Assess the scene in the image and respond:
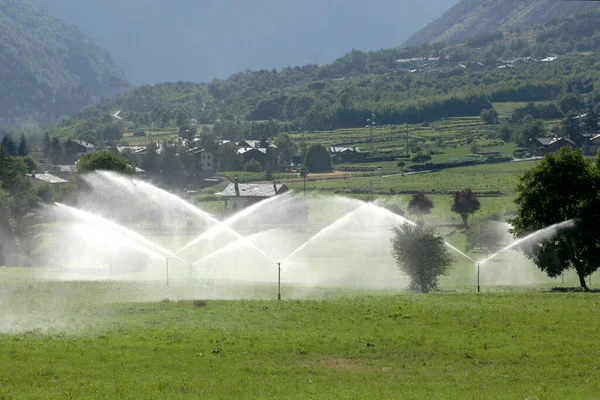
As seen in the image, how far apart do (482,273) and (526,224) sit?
21313 mm

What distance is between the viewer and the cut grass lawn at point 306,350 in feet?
108

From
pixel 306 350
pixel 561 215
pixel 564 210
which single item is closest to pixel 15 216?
pixel 561 215

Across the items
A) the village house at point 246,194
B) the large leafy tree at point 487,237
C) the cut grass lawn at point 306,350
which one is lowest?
the large leafy tree at point 487,237

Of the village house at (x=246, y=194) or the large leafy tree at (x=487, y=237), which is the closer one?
the large leafy tree at (x=487, y=237)

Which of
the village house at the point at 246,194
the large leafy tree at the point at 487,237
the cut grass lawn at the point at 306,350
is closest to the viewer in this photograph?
the cut grass lawn at the point at 306,350

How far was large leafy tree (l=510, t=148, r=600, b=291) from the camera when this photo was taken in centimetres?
5966

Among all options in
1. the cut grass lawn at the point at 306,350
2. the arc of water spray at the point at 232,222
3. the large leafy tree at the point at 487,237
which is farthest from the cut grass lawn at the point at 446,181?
the cut grass lawn at the point at 306,350

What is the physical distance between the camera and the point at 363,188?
162m

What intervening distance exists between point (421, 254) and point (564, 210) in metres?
10.2

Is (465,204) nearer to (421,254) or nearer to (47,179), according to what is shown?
(421,254)

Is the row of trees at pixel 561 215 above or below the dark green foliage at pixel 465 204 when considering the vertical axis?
above

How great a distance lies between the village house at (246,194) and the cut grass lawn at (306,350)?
8916 centimetres

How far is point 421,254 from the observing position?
210 feet

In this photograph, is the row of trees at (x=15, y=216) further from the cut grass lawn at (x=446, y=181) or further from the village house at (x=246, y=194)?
the cut grass lawn at (x=446, y=181)
